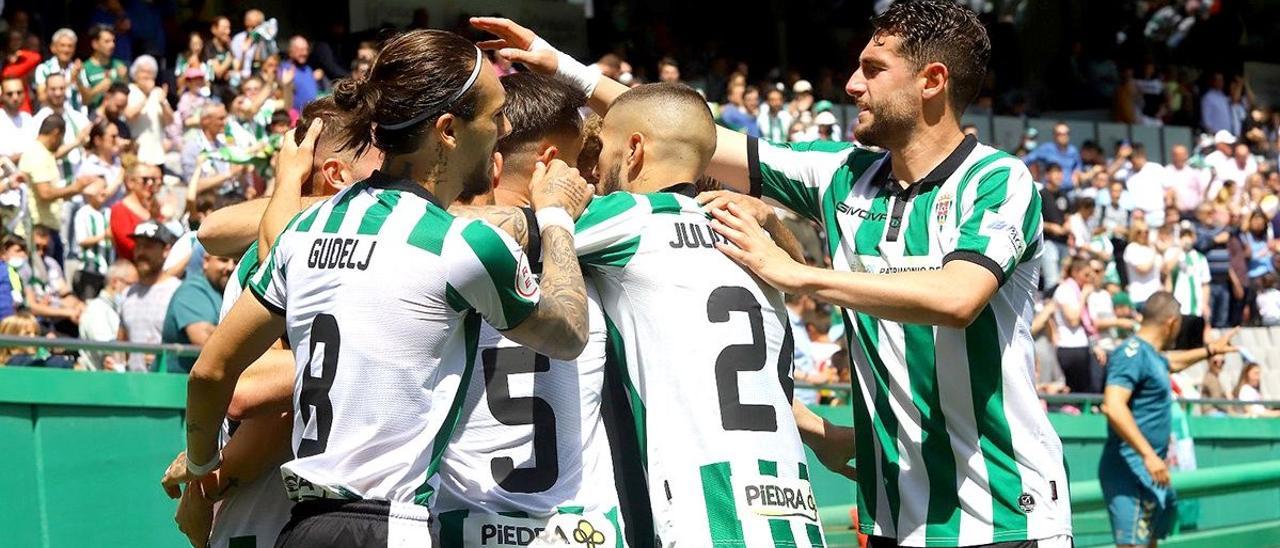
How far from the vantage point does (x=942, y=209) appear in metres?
4.34

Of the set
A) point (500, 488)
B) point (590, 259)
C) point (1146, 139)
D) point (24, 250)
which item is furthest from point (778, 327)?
point (1146, 139)

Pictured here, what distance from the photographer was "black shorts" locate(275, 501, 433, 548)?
3342mm

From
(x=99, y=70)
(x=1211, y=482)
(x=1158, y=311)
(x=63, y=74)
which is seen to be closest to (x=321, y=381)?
(x=1211, y=482)

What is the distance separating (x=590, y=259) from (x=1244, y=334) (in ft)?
55.2

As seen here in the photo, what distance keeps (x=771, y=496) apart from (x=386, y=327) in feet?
3.67

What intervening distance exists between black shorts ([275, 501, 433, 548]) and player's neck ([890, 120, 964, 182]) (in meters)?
1.74

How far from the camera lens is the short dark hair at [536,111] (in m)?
4.25

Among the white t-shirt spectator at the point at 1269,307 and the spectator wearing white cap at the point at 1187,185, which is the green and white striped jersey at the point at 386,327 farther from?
the spectator wearing white cap at the point at 1187,185

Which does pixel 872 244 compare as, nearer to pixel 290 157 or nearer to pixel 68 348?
pixel 290 157

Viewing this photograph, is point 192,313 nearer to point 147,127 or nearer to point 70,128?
point 70,128

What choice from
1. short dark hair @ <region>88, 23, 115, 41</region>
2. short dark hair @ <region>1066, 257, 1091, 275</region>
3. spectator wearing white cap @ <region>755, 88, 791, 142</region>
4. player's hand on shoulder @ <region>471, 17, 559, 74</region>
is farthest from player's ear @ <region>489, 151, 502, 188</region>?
spectator wearing white cap @ <region>755, 88, 791, 142</region>

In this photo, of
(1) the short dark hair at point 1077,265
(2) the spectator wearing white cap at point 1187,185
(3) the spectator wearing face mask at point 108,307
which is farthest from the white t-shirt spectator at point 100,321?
(2) the spectator wearing white cap at point 1187,185

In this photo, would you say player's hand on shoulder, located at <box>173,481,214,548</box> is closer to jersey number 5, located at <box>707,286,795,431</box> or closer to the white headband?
the white headband

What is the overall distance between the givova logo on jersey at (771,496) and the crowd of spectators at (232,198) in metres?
2.73
